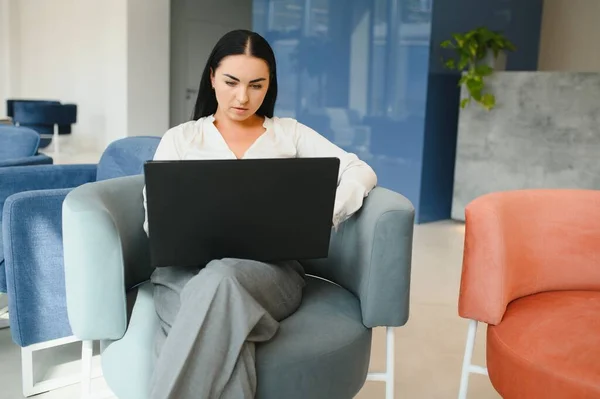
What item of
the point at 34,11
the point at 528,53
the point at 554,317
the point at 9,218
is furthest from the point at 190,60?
the point at 554,317

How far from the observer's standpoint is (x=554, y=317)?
1722mm

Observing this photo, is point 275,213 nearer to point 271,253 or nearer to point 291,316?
point 271,253

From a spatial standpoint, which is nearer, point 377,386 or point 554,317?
point 554,317

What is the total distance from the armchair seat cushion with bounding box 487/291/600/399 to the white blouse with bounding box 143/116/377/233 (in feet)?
1.72

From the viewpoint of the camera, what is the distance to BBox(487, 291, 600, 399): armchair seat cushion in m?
1.47

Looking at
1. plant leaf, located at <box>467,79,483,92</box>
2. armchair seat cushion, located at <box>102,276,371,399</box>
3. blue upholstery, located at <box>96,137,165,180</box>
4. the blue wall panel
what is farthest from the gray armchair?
the blue wall panel

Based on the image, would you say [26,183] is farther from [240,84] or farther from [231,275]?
[231,275]

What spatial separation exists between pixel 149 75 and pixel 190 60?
95cm

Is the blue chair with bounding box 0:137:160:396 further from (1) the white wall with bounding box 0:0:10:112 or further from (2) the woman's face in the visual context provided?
(1) the white wall with bounding box 0:0:10:112

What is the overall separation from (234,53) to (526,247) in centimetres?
101

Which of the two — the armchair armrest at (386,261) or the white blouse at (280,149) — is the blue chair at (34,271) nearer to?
the white blouse at (280,149)

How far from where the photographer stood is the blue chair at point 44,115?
834 cm

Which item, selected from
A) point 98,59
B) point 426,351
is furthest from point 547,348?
point 98,59

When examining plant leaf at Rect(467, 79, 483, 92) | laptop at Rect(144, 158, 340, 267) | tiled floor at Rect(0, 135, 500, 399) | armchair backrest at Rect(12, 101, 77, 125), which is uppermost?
plant leaf at Rect(467, 79, 483, 92)
